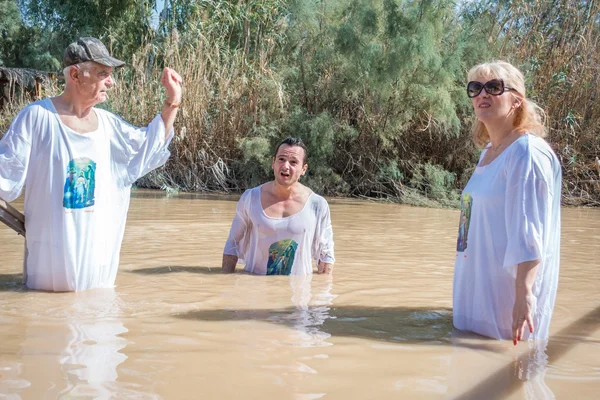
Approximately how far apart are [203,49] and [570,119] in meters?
7.08

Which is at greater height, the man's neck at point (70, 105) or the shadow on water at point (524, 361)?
the man's neck at point (70, 105)

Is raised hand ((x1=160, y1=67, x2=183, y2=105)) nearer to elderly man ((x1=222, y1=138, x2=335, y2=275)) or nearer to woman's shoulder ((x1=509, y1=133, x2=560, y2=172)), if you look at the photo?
elderly man ((x1=222, y1=138, x2=335, y2=275))

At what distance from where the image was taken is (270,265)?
5648 millimetres

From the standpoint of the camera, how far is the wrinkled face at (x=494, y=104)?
3.77 m

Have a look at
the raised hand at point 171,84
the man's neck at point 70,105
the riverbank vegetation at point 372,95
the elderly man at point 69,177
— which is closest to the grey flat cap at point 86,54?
the elderly man at point 69,177

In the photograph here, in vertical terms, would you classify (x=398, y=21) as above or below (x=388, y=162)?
above

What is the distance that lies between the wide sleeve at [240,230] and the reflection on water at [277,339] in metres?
0.28

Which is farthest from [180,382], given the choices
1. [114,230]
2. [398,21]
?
[398,21]

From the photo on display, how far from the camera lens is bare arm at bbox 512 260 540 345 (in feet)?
11.2

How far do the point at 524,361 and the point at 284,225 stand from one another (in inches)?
95.5

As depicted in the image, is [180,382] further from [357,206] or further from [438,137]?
[438,137]

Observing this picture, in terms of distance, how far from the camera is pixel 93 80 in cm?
480

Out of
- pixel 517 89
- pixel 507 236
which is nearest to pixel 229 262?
pixel 507 236

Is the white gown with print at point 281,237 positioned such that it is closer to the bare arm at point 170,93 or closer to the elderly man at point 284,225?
the elderly man at point 284,225
